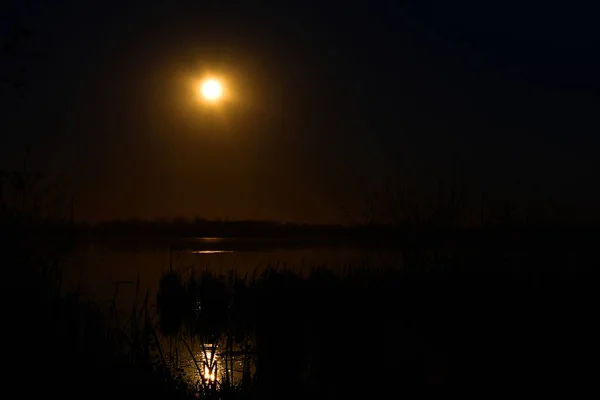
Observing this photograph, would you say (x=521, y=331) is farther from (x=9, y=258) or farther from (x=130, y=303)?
(x=130, y=303)

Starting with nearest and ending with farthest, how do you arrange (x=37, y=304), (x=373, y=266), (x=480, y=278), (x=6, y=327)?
(x=6, y=327), (x=37, y=304), (x=480, y=278), (x=373, y=266)

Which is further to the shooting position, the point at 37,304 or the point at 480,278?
the point at 480,278

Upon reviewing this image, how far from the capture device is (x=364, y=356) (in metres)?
9.66

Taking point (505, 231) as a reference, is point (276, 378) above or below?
below

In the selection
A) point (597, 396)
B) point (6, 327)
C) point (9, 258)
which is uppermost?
point (9, 258)

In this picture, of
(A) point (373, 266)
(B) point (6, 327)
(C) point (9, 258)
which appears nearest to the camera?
(B) point (6, 327)

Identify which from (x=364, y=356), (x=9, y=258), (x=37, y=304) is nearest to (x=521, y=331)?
(x=364, y=356)

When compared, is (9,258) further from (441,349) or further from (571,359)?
(571,359)

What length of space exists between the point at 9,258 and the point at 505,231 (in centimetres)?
1322

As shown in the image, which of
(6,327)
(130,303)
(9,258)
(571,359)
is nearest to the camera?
(6,327)

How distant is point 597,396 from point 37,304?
6.60 m

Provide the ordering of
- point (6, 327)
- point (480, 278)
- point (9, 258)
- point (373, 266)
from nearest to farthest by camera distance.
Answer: point (6, 327) < point (9, 258) < point (480, 278) < point (373, 266)

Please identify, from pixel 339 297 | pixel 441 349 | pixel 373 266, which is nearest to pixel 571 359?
pixel 441 349

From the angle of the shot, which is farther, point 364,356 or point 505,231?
point 505,231
